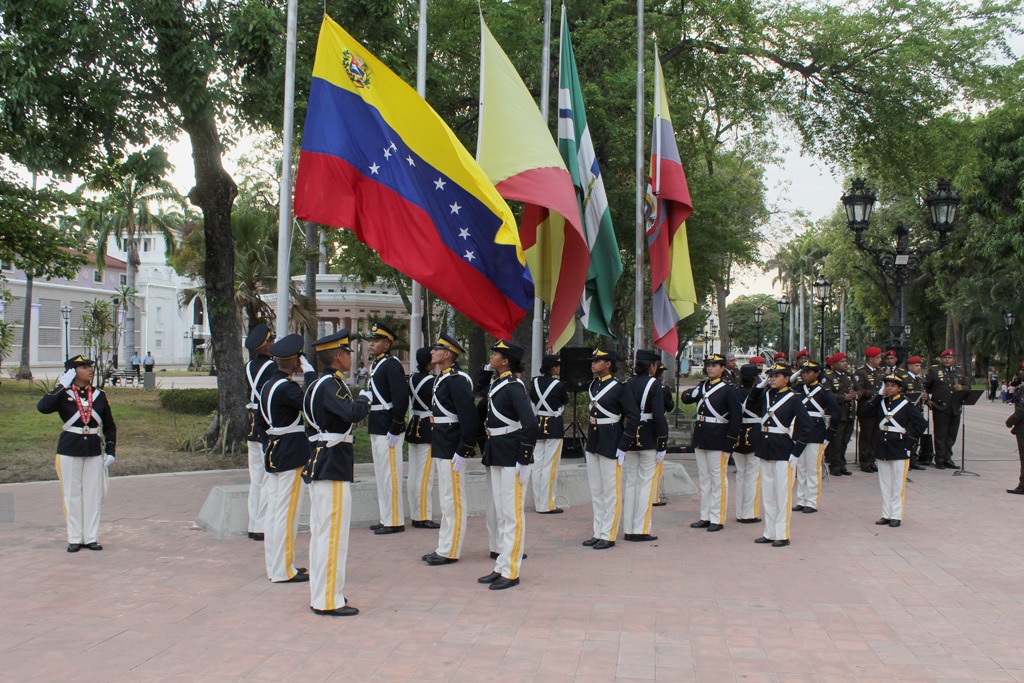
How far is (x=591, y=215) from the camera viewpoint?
39.2ft

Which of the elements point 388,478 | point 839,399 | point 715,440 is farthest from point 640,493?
point 839,399

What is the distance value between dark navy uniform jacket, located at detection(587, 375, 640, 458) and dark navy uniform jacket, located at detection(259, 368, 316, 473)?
3017 mm

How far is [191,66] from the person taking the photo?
12547 millimetres

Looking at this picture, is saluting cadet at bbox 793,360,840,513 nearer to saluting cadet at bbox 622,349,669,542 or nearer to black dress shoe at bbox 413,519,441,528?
saluting cadet at bbox 622,349,669,542

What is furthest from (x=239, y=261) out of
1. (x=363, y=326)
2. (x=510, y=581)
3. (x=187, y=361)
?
(x=187, y=361)

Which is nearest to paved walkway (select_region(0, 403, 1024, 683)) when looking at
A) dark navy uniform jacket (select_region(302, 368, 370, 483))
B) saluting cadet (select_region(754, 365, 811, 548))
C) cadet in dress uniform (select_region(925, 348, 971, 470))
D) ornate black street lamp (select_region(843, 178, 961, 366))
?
saluting cadet (select_region(754, 365, 811, 548))

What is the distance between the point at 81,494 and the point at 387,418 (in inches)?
117

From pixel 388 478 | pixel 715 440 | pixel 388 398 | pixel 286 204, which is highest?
pixel 286 204

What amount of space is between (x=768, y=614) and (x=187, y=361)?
72990 millimetres

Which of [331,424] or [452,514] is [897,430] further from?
[331,424]

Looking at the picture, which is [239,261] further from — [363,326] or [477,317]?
[477,317]

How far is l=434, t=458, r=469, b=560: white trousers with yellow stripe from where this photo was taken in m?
8.17

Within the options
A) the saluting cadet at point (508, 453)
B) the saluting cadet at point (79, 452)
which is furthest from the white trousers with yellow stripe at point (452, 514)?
the saluting cadet at point (79, 452)

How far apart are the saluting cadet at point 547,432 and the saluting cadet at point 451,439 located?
2.42 metres
